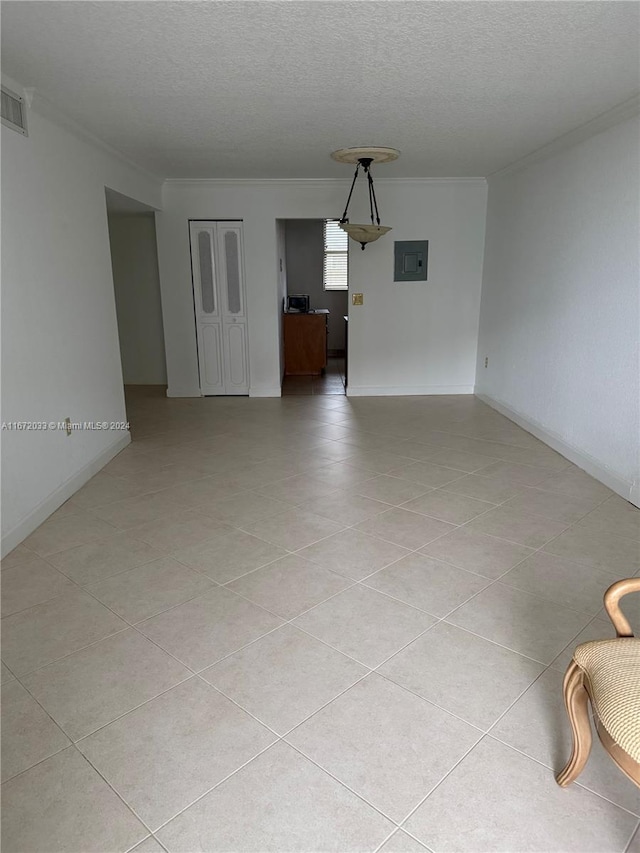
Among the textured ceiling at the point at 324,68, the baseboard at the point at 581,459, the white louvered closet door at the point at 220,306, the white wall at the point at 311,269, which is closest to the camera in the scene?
the textured ceiling at the point at 324,68

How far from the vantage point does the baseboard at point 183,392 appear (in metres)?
7.05

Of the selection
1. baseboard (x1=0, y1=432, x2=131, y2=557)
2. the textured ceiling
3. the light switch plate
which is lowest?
baseboard (x1=0, y1=432, x2=131, y2=557)

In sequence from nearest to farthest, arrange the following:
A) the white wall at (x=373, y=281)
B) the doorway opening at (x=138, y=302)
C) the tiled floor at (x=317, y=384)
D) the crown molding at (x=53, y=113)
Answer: the crown molding at (x=53, y=113) < the white wall at (x=373, y=281) < the doorway opening at (x=138, y=302) < the tiled floor at (x=317, y=384)

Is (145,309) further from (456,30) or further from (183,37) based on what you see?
(456,30)

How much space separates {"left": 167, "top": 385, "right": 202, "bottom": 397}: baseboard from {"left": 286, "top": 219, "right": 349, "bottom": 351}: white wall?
3.72m

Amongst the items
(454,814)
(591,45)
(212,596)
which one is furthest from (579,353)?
(454,814)

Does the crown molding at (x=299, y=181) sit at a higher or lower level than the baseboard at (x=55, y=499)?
higher

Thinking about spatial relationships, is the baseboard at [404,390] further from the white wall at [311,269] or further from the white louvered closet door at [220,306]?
the white wall at [311,269]

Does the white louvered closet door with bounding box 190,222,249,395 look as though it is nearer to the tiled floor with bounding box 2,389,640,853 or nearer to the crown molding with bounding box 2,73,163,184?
the crown molding with bounding box 2,73,163,184

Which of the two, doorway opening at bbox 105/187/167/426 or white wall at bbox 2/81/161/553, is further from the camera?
doorway opening at bbox 105/187/167/426

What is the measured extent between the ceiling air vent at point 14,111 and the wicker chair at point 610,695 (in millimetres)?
3590

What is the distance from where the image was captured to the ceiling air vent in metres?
3.00

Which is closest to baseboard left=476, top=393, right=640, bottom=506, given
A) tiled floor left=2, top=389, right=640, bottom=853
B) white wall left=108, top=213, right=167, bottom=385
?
tiled floor left=2, top=389, right=640, bottom=853

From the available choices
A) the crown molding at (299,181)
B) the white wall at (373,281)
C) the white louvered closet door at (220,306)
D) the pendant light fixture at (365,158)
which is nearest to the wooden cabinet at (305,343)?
the white wall at (373,281)
